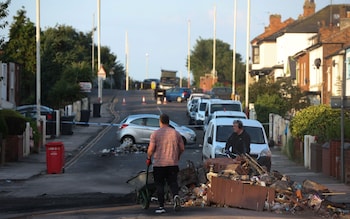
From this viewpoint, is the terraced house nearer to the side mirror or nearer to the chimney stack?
the chimney stack

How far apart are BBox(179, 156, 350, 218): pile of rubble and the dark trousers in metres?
1.63

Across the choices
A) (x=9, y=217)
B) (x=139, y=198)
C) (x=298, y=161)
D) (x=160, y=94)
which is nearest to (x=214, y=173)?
(x=139, y=198)

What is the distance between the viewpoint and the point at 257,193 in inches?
545

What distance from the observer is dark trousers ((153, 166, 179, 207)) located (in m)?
12.8

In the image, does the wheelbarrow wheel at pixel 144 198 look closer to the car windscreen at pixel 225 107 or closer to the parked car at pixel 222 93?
the car windscreen at pixel 225 107

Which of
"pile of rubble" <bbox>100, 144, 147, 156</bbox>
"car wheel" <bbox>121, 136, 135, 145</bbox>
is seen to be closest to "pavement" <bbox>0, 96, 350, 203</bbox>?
"pile of rubble" <bbox>100, 144, 147, 156</bbox>

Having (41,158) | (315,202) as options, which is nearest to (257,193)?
(315,202)

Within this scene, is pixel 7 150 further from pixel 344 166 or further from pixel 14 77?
pixel 14 77

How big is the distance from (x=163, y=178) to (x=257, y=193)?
6.82 ft

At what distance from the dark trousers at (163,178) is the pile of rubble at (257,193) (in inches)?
64.3

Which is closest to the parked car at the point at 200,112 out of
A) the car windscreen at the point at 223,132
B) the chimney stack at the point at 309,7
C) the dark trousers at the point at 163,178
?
the car windscreen at the point at 223,132

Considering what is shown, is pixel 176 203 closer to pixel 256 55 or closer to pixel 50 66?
pixel 50 66

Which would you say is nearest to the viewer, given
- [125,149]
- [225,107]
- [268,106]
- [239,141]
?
[239,141]

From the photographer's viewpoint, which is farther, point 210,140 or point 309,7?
point 309,7
